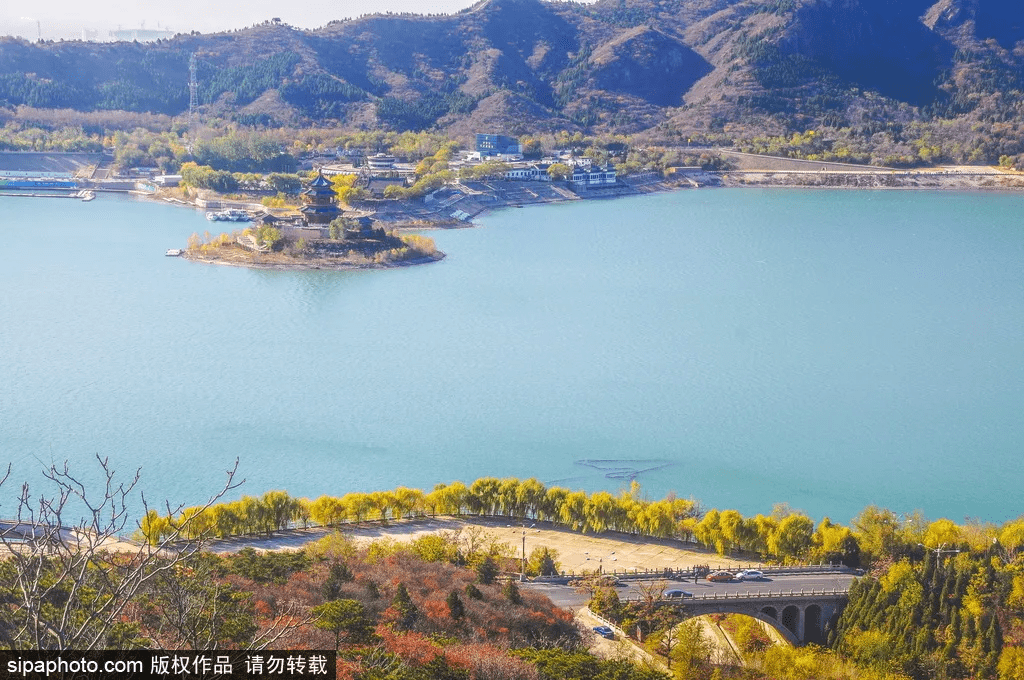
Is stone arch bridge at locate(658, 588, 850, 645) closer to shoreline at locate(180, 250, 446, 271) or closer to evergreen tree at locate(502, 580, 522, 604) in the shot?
evergreen tree at locate(502, 580, 522, 604)

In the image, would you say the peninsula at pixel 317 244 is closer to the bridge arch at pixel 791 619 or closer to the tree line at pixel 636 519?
the tree line at pixel 636 519

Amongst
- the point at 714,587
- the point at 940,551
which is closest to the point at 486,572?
the point at 714,587

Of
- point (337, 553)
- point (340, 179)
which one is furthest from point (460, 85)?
point (337, 553)

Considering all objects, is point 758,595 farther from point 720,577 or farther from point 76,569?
point 76,569

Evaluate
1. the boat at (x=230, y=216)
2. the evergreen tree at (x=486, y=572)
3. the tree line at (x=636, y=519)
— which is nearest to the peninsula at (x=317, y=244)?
the boat at (x=230, y=216)

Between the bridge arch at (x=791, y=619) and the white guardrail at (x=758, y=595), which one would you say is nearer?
the white guardrail at (x=758, y=595)

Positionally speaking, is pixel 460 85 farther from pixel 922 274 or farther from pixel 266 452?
pixel 266 452
